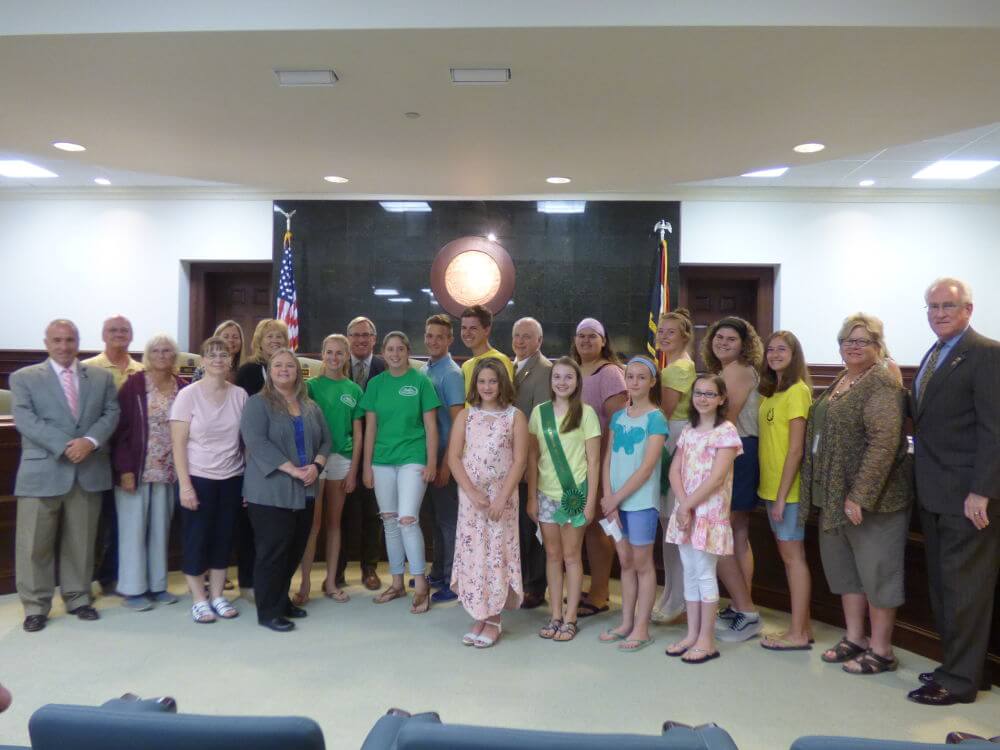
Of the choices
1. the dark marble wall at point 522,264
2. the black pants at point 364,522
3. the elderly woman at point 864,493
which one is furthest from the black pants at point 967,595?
the dark marble wall at point 522,264

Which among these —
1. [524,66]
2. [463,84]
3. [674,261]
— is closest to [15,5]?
[463,84]

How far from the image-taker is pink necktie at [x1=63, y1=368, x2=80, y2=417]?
12.3ft

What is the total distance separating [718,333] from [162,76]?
3130 millimetres

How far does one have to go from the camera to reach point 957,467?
9.59 ft

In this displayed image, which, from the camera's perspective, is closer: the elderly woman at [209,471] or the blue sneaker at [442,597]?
the elderly woman at [209,471]

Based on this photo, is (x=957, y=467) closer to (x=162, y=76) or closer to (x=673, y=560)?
(x=673, y=560)

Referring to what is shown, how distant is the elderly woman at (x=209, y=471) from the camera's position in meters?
3.72

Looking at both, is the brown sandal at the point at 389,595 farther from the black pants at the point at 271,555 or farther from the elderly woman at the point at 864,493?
the elderly woman at the point at 864,493

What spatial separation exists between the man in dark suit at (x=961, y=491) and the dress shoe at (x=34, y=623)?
398 centimetres

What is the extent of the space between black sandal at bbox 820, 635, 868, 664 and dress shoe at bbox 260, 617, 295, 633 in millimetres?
2528

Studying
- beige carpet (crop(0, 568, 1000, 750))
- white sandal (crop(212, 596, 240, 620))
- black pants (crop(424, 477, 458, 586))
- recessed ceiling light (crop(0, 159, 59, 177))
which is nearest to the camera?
beige carpet (crop(0, 568, 1000, 750))

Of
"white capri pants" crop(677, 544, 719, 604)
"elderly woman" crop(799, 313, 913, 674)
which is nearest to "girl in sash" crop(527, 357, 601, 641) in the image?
"white capri pants" crop(677, 544, 719, 604)

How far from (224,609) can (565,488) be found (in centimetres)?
189

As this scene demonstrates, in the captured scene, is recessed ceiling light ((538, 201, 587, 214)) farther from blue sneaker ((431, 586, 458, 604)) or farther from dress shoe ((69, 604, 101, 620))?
dress shoe ((69, 604, 101, 620))
